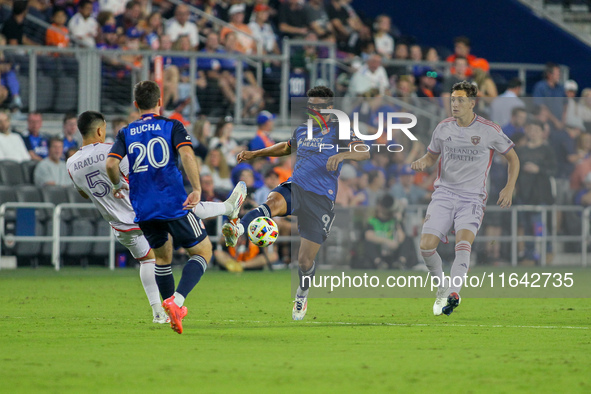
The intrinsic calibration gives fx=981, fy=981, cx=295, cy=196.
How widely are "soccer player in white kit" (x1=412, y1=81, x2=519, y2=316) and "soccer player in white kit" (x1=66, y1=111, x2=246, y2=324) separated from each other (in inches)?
106

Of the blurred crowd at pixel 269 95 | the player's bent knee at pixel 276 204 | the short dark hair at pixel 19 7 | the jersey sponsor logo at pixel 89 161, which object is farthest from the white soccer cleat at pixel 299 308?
the short dark hair at pixel 19 7

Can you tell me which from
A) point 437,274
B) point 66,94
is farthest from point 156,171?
point 66,94

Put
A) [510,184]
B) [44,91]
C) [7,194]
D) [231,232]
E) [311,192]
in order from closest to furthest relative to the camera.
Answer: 1. [231,232]
2. [311,192]
3. [510,184]
4. [7,194]
5. [44,91]

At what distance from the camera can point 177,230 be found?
8570 millimetres

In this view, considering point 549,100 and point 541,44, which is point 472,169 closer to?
point 549,100

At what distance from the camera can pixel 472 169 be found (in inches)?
412

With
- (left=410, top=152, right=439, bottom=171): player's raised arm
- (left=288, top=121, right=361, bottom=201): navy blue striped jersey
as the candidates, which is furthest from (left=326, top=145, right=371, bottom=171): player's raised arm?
(left=410, top=152, right=439, bottom=171): player's raised arm

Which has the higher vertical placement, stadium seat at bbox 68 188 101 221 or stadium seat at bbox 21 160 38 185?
stadium seat at bbox 21 160 38 185

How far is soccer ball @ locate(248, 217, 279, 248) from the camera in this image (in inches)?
375

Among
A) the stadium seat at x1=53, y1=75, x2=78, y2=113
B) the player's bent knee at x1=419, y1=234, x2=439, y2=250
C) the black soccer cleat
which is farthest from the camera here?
the stadium seat at x1=53, y1=75, x2=78, y2=113

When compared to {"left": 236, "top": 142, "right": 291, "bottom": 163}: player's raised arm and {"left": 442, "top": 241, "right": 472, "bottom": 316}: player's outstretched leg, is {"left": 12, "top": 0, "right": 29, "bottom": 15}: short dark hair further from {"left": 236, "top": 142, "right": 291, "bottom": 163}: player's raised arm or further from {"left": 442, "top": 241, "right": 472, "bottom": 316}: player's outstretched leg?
{"left": 442, "top": 241, "right": 472, "bottom": 316}: player's outstretched leg

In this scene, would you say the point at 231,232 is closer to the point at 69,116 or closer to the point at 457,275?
the point at 457,275

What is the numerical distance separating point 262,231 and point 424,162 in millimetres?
2088

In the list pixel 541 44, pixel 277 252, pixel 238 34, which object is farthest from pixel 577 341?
pixel 541 44
